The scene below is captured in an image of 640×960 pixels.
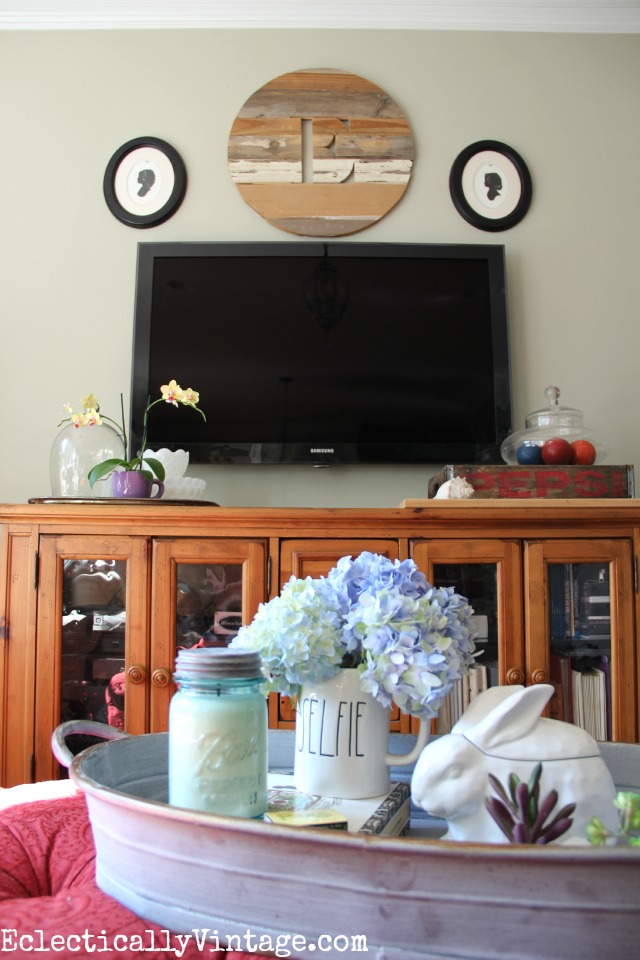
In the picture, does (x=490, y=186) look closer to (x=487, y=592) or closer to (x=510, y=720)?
(x=487, y=592)

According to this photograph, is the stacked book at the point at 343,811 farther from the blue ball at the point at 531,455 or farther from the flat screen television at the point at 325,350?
the flat screen television at the point at 325,350

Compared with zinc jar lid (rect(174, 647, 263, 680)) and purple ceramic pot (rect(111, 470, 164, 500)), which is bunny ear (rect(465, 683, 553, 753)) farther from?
purple ceramic pot (rect(111, 470, 164, 500))

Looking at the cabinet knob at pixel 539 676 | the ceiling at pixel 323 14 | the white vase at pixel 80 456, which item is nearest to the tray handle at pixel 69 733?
the cabinet knob at pixel 539 676

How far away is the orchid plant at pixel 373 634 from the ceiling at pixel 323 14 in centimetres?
241

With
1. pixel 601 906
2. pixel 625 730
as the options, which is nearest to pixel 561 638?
pixel 625 730

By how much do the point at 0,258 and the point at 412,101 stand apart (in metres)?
1.42

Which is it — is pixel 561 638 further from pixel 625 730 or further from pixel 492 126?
pixel 492 126

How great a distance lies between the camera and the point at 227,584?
206 centimetres

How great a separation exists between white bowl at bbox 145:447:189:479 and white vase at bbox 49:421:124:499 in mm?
111

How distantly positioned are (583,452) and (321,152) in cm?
125

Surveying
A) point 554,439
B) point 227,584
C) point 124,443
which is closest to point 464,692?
point 227,584

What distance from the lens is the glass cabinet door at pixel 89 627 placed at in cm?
203

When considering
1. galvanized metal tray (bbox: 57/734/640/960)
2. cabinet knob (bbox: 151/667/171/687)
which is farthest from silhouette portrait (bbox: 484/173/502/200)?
galvanized metal tray (bbox: 57/734/640/960)

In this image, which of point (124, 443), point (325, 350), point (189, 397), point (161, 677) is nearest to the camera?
point (161, 677)
